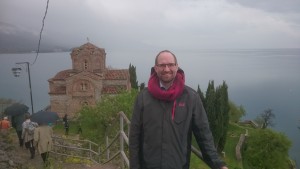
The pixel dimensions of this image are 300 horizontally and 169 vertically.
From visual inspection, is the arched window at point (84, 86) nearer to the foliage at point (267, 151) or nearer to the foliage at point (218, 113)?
the foliage at point (218, 113)

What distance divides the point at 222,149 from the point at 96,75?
1392 cm

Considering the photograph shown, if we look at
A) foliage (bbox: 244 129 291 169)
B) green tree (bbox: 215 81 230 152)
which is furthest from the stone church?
foliage (bbox: 244 129 291 169)

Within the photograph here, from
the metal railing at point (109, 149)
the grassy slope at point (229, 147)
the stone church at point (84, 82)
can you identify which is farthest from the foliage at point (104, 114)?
the stone church at point (84, 82)

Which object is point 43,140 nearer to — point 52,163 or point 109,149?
point 52,163

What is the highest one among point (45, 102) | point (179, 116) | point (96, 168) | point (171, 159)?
point (179, 116)

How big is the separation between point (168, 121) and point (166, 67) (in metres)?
0.49

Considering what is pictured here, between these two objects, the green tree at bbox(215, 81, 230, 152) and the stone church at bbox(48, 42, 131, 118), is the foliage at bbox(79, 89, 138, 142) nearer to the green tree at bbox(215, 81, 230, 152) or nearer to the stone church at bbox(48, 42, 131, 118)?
the stone church at bbox(48, 42, 131, 118)

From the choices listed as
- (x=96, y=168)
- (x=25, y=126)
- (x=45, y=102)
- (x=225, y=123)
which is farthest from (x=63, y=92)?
(x=45, y=102)

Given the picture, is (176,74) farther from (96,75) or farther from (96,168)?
(96,75)

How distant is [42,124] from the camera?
7902 mm

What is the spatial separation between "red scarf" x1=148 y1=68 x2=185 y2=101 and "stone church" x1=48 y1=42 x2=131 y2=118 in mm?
26923

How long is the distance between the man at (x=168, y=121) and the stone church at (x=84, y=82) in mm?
26925

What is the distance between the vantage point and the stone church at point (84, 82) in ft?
98.3

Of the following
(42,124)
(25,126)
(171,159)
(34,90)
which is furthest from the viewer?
(34,90)
